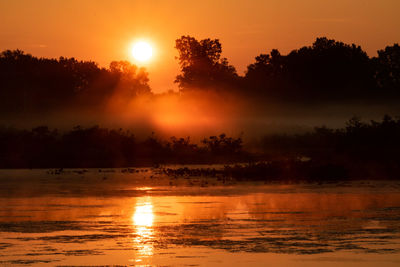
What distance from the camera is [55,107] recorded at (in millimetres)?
105812

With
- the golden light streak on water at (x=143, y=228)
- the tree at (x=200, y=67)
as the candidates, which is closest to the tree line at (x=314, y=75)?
the tree at (x=200, y=67)

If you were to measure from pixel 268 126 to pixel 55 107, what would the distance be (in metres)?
29.9

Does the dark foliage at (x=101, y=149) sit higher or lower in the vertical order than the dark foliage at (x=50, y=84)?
lower

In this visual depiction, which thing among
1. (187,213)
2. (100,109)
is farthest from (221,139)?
(187,213)

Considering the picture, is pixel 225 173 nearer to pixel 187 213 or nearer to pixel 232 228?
pixel 187 213

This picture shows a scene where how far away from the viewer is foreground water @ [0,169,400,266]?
68.8ft

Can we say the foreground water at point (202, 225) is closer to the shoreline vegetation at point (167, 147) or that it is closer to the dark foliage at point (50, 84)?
the shoreline vegetation at point (167, 147)

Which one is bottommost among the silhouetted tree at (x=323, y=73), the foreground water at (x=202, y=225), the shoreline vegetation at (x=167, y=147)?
the foreground water at (x=202, y=225)

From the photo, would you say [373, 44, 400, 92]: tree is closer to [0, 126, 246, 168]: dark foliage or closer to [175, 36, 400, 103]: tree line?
[175, 36, 400, 103]: tree line

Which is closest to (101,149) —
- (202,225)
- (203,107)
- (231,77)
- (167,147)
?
(167,147)

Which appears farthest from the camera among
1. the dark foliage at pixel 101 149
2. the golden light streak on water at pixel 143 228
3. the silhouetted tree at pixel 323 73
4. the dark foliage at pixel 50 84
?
the dark foliage at pixel 50 84

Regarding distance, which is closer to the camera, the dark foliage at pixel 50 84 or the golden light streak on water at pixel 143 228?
the golden light streak on water at pixel 143 228

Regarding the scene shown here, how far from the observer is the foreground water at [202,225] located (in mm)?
20969

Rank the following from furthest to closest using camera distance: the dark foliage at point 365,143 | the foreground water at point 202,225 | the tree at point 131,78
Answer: the tree at point 131,78 < the dark foliage at point 365,143 < the foreground water at point 202,225
